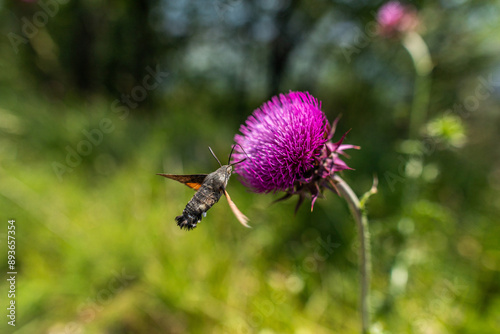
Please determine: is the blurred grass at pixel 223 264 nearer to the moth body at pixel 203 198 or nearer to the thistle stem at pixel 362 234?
the thistle stem at pixel 362 234

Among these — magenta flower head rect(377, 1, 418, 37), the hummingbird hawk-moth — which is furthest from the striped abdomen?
magenta flower head rect(377, 1, 418, 37)

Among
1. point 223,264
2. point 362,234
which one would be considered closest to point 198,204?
point 362,234

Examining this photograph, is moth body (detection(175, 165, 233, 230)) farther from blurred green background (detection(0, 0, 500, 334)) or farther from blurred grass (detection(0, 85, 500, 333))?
blurred grass (detection(0, 85, 500, 333))

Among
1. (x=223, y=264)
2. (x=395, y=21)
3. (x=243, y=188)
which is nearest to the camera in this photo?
(x=395, y=21)

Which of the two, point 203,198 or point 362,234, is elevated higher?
point 203,198

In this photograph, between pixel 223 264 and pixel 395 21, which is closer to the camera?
pixel 395 21

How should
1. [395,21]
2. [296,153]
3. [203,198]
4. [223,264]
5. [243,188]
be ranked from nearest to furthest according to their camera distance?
[203,198], [296,153], [395,21], [223,264], [243,188]

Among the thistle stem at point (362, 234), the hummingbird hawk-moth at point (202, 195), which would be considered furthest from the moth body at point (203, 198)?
the thistle stem at point (362, 234)

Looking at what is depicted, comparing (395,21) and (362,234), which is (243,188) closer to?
(395,21)

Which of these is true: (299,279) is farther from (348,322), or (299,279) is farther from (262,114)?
(262,114)
